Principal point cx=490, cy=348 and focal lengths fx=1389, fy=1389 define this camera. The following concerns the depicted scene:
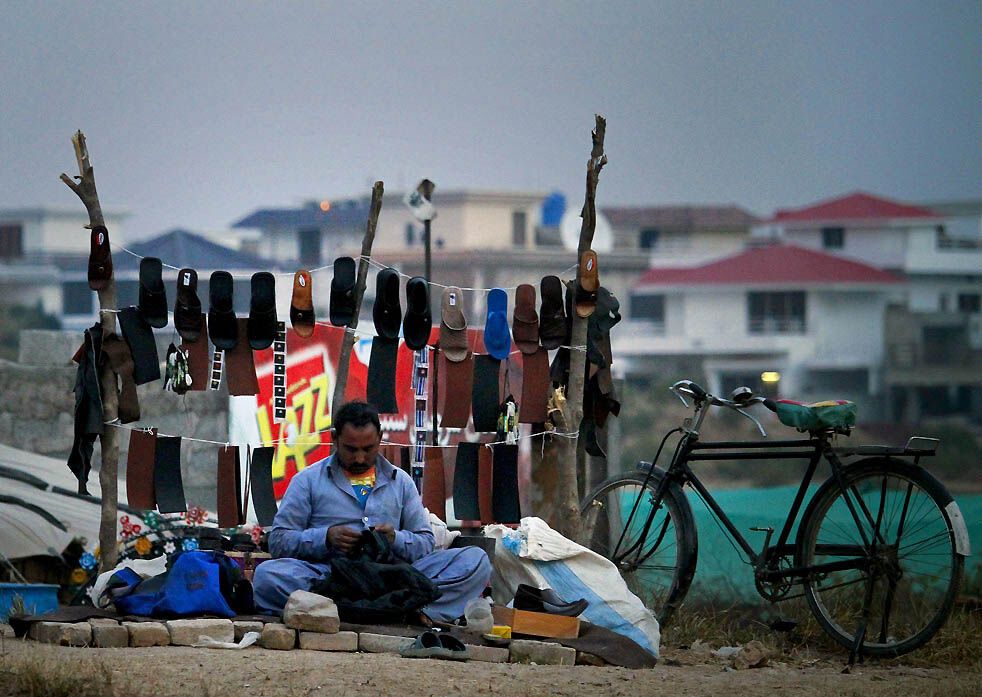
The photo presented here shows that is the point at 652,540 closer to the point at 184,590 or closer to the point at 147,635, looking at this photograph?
the point at 184,590

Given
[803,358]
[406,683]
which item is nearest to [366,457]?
[406,683]

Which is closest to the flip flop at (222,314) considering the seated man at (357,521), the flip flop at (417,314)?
the flip flop at (417,314)

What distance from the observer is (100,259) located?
649 centimetres

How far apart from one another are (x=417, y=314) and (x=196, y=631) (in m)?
2.15

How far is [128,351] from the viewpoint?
6.53m

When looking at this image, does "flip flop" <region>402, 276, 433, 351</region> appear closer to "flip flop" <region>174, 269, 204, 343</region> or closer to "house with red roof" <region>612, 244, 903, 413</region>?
"flip flop" <region>174, 269, 204, 343</region>

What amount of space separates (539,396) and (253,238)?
52321mm

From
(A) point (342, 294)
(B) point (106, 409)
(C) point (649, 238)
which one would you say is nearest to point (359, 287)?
(A) point (342, 294)

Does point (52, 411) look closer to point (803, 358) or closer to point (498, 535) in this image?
point (498, 535)

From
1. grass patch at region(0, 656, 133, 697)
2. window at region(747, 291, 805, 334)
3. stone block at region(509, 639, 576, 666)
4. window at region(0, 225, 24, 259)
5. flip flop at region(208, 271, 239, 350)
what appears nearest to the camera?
grass patch at region(0, 656, 133, 697)

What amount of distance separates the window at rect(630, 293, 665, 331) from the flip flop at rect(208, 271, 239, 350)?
44383 millimetres

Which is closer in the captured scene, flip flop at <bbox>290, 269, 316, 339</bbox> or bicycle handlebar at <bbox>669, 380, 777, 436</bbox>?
bicycle handlebar at <bbox>669, 380, 777, 436</bbox>

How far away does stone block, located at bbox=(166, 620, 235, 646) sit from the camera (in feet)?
17.4

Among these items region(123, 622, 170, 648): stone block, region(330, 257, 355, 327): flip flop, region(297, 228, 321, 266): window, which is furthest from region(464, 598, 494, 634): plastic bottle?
region(297, 228, 321, 266): window
